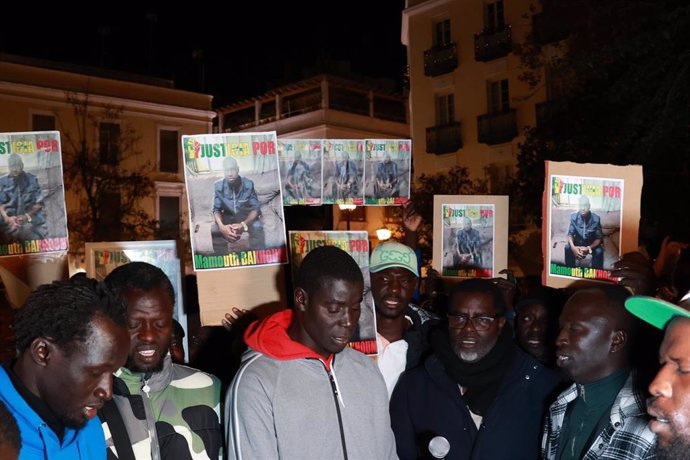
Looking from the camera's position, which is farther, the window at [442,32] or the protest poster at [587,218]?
the window at [442,32]

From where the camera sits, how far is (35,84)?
99.5 feet

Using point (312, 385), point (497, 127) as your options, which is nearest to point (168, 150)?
point (497, 127)

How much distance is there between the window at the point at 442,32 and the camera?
28469 mm

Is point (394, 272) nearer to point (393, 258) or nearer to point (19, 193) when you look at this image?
point (393, 258)

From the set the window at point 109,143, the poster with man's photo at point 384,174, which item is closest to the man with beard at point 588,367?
the poster with man's photo at point 384,174

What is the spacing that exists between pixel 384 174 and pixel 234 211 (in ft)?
5.21

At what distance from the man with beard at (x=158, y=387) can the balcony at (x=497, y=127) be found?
23.1m

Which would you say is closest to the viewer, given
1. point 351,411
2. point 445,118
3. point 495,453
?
point 351,411

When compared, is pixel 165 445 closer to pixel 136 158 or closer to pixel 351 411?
pixel 351 411

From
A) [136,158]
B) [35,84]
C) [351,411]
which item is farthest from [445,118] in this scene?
[351,411]

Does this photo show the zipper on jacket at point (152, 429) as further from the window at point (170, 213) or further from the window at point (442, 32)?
the window at point (170, 213)

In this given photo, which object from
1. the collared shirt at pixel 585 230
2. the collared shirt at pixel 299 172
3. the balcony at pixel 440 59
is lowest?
the collared shirt at pixel 585 230

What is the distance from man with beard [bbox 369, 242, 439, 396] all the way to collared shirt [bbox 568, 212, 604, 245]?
3.92ft

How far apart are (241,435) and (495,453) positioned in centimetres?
145
